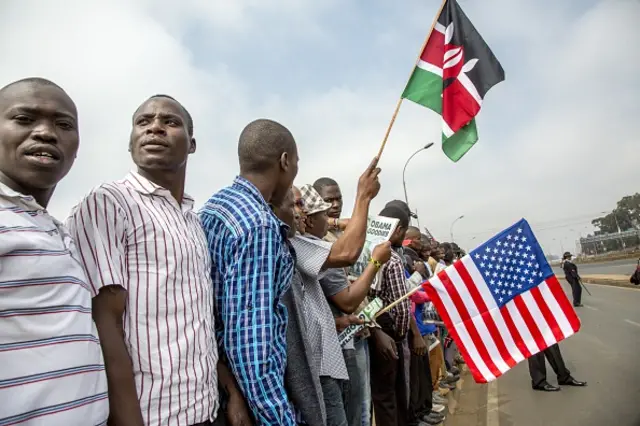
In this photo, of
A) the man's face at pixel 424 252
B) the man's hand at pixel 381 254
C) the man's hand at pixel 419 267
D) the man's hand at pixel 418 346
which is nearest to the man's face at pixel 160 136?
the man's hand at pixel 381 254

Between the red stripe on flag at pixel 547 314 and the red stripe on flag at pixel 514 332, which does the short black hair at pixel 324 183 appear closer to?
the red stripe on flag at pixel 514 332

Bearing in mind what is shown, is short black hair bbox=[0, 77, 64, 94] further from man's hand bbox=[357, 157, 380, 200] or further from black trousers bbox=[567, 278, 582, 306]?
black trousers bbox=[567, 278, 582, 306]

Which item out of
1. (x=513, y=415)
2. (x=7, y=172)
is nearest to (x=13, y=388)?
(x=7, y=172)

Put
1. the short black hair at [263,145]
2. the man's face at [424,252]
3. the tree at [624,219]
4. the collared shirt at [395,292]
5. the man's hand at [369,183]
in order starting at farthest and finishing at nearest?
the tree at [624,219] < the man's face at [424,252] < the collared shirt at [395,292] < the man's hand at [369,183] < the short black hair at [263,145]

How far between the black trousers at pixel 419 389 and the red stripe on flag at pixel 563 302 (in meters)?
1.81

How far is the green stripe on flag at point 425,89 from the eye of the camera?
3.54 metres

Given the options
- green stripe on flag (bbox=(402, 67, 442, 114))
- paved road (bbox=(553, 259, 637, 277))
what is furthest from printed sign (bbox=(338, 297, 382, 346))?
paved road (bbox=(553, 259, 637, 277))

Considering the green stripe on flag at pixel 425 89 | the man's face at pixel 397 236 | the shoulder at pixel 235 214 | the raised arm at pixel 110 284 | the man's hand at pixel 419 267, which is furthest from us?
the man's hand at pixel 419 267

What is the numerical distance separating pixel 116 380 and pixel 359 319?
6.80ft

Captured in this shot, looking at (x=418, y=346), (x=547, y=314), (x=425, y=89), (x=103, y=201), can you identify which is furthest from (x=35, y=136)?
(x=418, y=346)

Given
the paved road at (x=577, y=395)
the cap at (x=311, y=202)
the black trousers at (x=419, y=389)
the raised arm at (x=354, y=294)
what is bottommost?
the paved road at (x=577, y=395)

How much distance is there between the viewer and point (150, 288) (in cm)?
133

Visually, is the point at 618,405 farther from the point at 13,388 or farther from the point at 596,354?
the point at 13,388

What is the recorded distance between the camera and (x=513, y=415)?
5.05m
